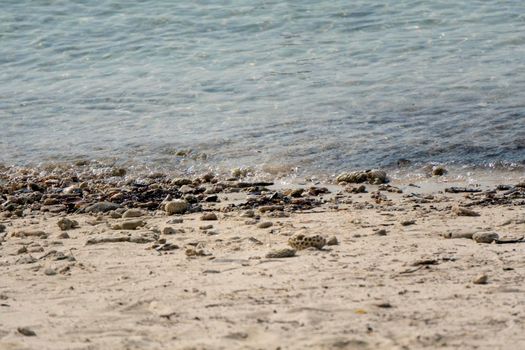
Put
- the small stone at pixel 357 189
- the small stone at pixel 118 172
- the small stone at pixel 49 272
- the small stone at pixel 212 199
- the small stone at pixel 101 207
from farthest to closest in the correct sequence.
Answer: the small stone at pixel 118 172 < the small stone at pixel 357 189 < the small stone at pixel 212 199 < the small stone at pixel 101 207 < the small stone at pixel 49 272

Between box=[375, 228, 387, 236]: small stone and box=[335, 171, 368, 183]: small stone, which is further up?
box=[375, 228, 387, 236]: small stone

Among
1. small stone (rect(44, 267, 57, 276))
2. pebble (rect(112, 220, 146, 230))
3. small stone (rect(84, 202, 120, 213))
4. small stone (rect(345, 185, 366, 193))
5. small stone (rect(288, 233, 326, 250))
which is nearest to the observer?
small stone (rect(44, 267, 57, 276))

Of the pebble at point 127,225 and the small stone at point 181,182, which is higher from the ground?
the pebble at point 127,225

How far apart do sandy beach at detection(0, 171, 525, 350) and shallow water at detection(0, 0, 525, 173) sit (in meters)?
1.49

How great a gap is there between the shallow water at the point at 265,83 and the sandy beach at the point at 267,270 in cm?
149

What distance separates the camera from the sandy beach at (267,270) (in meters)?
4.46

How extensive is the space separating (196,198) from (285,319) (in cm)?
346

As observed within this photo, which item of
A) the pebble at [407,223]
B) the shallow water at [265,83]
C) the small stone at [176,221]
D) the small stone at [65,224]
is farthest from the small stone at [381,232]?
the shallow water at [265,83]

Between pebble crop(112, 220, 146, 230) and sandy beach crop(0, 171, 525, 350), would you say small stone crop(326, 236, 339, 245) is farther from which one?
pebble crop(112, 220, 146, 230)

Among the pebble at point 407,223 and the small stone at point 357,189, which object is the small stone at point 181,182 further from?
the pebble at point 407,223

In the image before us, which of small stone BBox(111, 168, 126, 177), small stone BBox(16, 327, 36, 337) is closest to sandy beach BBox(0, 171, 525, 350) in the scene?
small stone BBox(16, 327, 36, 337)

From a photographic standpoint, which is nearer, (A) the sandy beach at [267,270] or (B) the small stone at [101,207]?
(A) the sandy beach at [267,270]

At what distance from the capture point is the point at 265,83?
12031 mm

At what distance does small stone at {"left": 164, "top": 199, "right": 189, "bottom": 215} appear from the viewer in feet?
24.7
